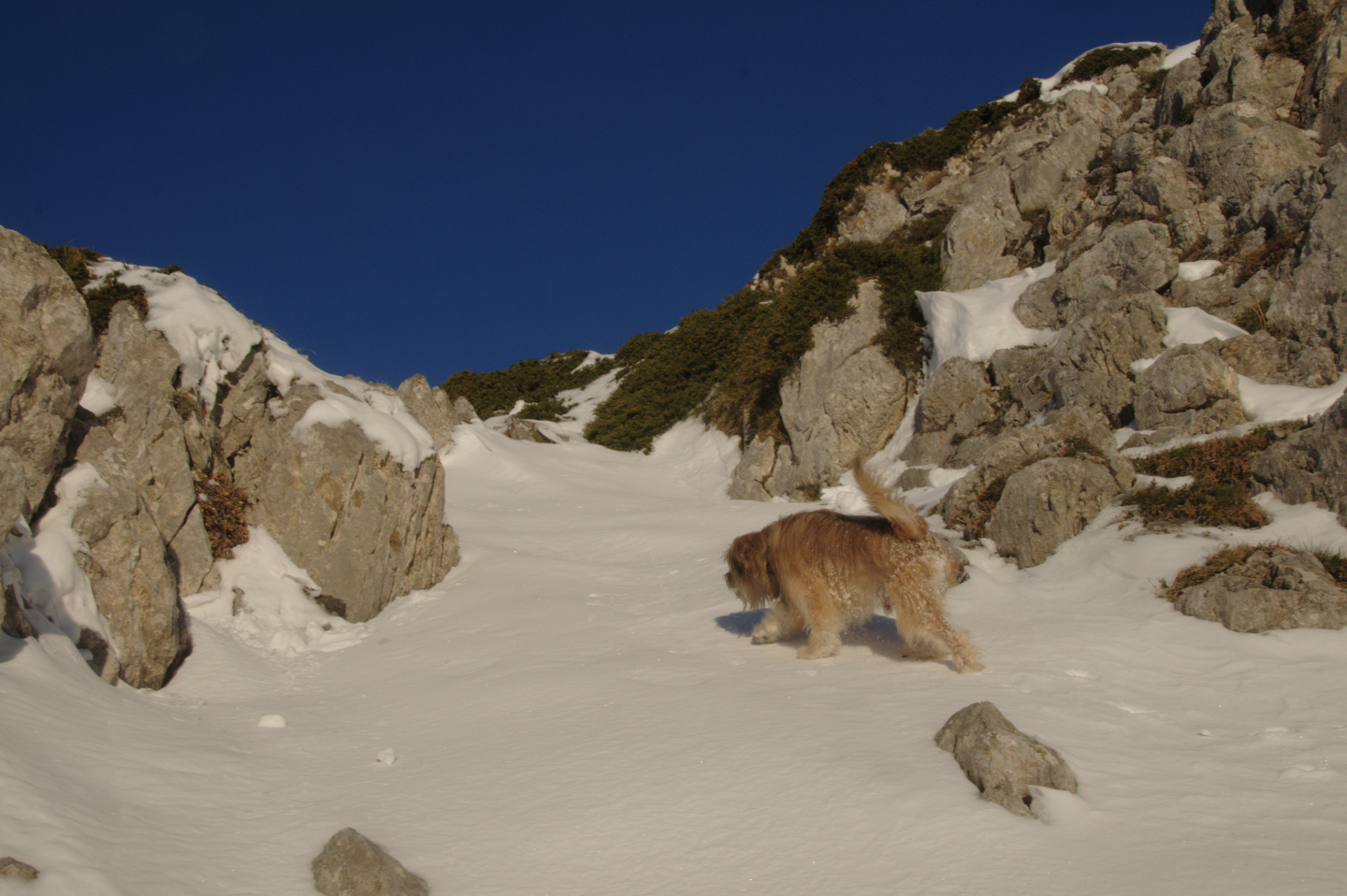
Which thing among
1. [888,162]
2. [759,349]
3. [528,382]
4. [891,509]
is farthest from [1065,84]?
[891,509]

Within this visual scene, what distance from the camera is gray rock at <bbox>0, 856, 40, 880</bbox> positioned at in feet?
9.20

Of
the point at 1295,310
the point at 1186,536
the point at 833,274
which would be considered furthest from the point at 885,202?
the point at 1186,536

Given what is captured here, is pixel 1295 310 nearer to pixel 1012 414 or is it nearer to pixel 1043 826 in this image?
pixel 1012 414

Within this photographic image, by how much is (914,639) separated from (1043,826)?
273cm

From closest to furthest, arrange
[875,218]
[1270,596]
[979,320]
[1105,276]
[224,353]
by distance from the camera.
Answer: [1270,596] → [224,353] → [1105,276] → [979,320] → [875,218]

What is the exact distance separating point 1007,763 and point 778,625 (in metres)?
3.32

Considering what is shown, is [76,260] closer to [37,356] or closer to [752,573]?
[37,356]

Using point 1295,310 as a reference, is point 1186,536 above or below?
below

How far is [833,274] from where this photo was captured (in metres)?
22.8

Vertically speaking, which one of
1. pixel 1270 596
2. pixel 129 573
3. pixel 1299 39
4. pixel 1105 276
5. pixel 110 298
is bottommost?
pixel 129 573

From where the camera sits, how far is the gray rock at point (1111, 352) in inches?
536

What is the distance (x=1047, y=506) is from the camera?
9945mm

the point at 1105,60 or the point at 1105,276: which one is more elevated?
the point at 1105,60

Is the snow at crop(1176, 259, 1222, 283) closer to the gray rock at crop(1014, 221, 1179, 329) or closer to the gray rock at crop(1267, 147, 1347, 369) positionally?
the gray rock at crop(1014, 221, 1179, 329)
